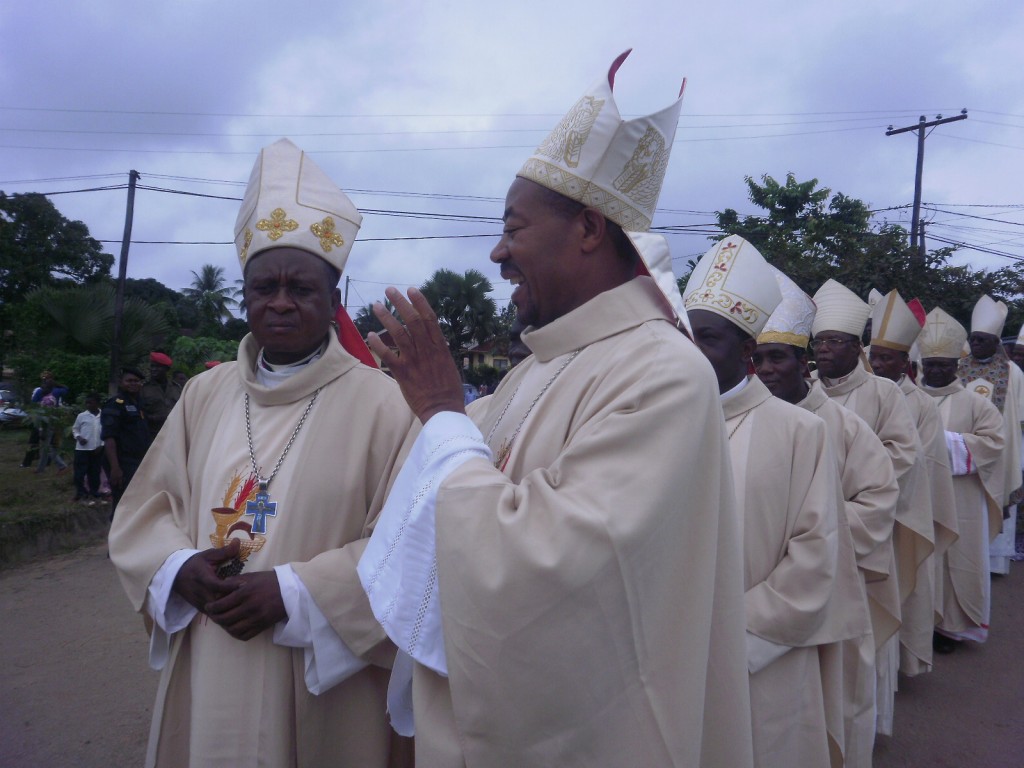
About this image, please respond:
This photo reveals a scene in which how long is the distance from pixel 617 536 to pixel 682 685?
0.36 m

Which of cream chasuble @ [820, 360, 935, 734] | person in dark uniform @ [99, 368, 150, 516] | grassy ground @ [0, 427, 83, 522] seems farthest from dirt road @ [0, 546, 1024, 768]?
person in dark uniform @ [99, 368, 150, 516]

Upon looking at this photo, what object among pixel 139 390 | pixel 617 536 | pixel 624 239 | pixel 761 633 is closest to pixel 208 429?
pixel 624 239

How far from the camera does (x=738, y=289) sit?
359 cm

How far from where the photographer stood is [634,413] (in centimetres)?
160

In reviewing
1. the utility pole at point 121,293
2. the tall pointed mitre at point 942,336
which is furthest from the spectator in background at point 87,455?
the tall pointed mitre at point 942,336

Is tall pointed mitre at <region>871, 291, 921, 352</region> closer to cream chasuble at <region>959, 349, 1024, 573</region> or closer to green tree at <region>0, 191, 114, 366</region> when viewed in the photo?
cream chasuble at <region>959, 349, 1024, 573</region>

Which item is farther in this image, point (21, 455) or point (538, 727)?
point (21, 455)

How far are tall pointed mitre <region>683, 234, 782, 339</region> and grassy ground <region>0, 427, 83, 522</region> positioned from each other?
293 inches

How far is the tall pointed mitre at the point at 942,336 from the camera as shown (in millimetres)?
7379

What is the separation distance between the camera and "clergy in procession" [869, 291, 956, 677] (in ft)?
18.7

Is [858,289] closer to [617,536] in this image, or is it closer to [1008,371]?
[1008,371]

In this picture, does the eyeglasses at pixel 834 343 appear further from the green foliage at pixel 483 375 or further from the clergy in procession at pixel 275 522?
the green foliage at pixel 483 375

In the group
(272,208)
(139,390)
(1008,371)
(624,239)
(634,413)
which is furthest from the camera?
(139,390)

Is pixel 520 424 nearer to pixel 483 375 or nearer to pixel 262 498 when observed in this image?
pixel 262 498
